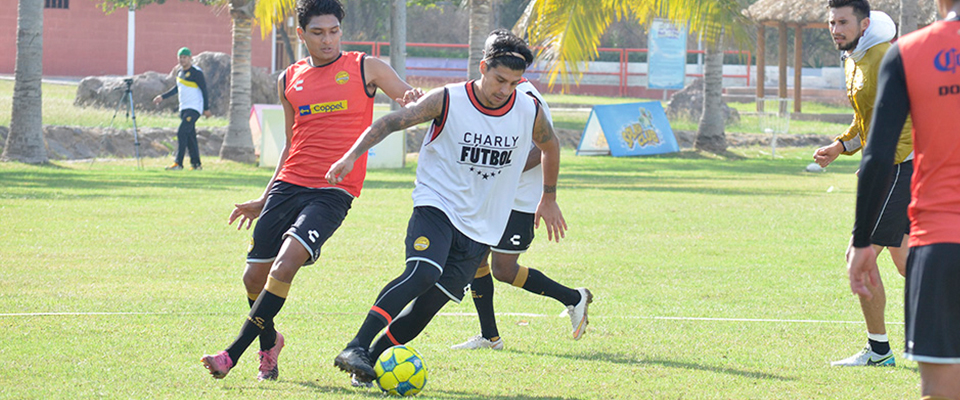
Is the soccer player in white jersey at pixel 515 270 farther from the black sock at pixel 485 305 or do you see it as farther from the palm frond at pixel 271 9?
the palm frond at pixel 271 9

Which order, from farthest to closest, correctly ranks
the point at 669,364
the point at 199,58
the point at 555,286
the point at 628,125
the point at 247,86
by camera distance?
the point at 199,58, the point at 628,125, the point at 247,86, the point at 555,286, the point at 669,364

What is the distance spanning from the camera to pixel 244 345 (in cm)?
544

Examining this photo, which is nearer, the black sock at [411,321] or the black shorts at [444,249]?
the black shorts at [444,249]

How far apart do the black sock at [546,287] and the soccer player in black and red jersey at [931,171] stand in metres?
3.43

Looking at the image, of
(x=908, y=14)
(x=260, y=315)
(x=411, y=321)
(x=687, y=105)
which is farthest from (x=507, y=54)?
(x=687, y=105)

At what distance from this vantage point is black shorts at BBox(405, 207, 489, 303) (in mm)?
5254

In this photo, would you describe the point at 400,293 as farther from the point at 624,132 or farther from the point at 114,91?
the point at 114,91

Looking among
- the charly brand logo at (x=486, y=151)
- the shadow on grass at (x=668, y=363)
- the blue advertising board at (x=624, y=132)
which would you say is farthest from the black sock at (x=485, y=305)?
the blue advertising board at (x=624, y=132)

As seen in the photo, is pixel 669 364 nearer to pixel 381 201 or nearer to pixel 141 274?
pixel 141 274

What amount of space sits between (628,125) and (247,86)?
29.4ft

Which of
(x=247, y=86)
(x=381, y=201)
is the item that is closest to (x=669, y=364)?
(x=381, y=201)

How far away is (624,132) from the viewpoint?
2600cm

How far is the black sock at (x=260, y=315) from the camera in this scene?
5.42m

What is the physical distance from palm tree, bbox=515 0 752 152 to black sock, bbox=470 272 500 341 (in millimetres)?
15416
